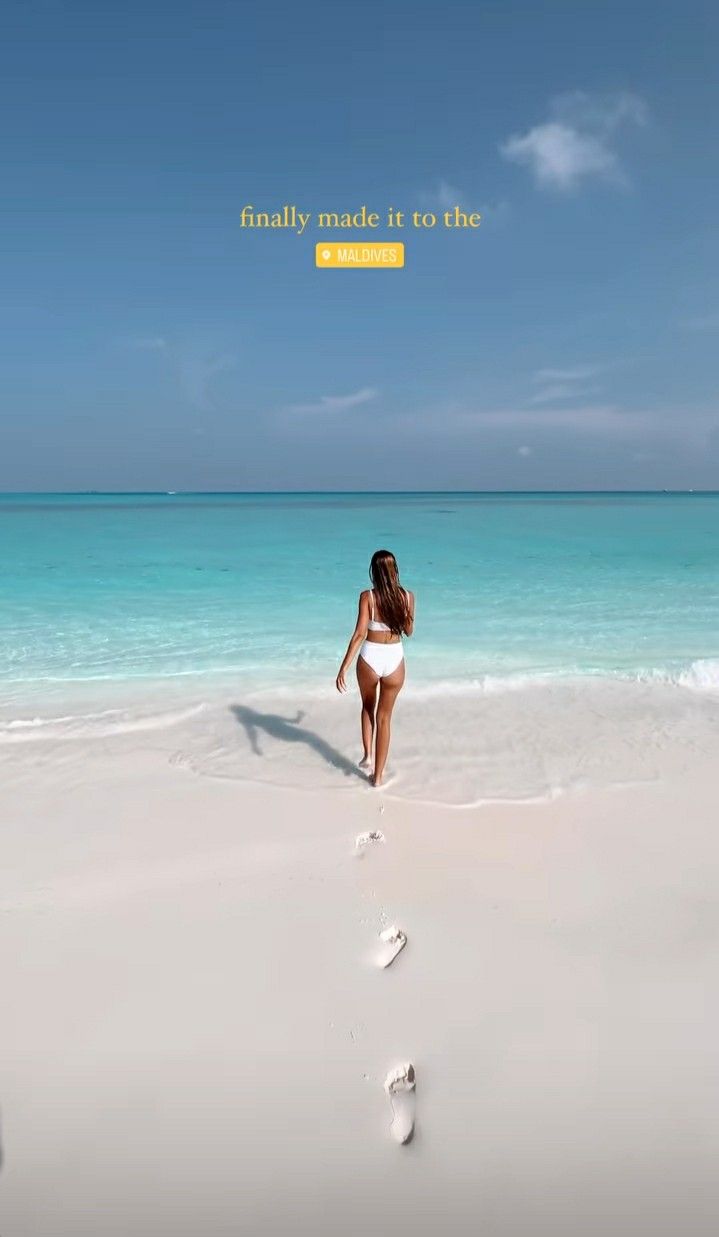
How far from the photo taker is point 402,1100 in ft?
7.63

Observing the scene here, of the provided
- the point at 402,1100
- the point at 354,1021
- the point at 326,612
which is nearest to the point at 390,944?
the point at 354,1021

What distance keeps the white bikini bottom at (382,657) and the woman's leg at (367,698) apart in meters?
0.05

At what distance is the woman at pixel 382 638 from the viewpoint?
4332mm

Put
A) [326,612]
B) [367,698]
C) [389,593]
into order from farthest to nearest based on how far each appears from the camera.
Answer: [326,612]
[367,698]
[389,593]

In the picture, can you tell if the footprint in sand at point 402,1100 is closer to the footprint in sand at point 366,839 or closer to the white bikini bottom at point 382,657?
the footprint in sand at point 366,839

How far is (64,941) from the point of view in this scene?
123 inches

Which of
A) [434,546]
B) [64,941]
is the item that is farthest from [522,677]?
[434,546]

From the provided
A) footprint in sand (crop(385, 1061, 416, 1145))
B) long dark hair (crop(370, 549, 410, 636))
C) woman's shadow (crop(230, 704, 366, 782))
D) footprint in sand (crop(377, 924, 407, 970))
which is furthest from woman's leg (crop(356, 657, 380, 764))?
footprint in sand (crop(385, 1061, 416, 1145))

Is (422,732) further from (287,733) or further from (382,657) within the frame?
(382,657)

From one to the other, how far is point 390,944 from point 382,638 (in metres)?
2.03

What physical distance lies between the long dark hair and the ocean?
4.14 feet

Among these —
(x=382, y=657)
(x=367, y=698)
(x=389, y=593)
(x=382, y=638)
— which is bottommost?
(x=367, y=698)

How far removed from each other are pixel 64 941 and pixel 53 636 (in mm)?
7741

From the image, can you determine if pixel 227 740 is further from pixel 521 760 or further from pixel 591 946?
pixel 591 946
